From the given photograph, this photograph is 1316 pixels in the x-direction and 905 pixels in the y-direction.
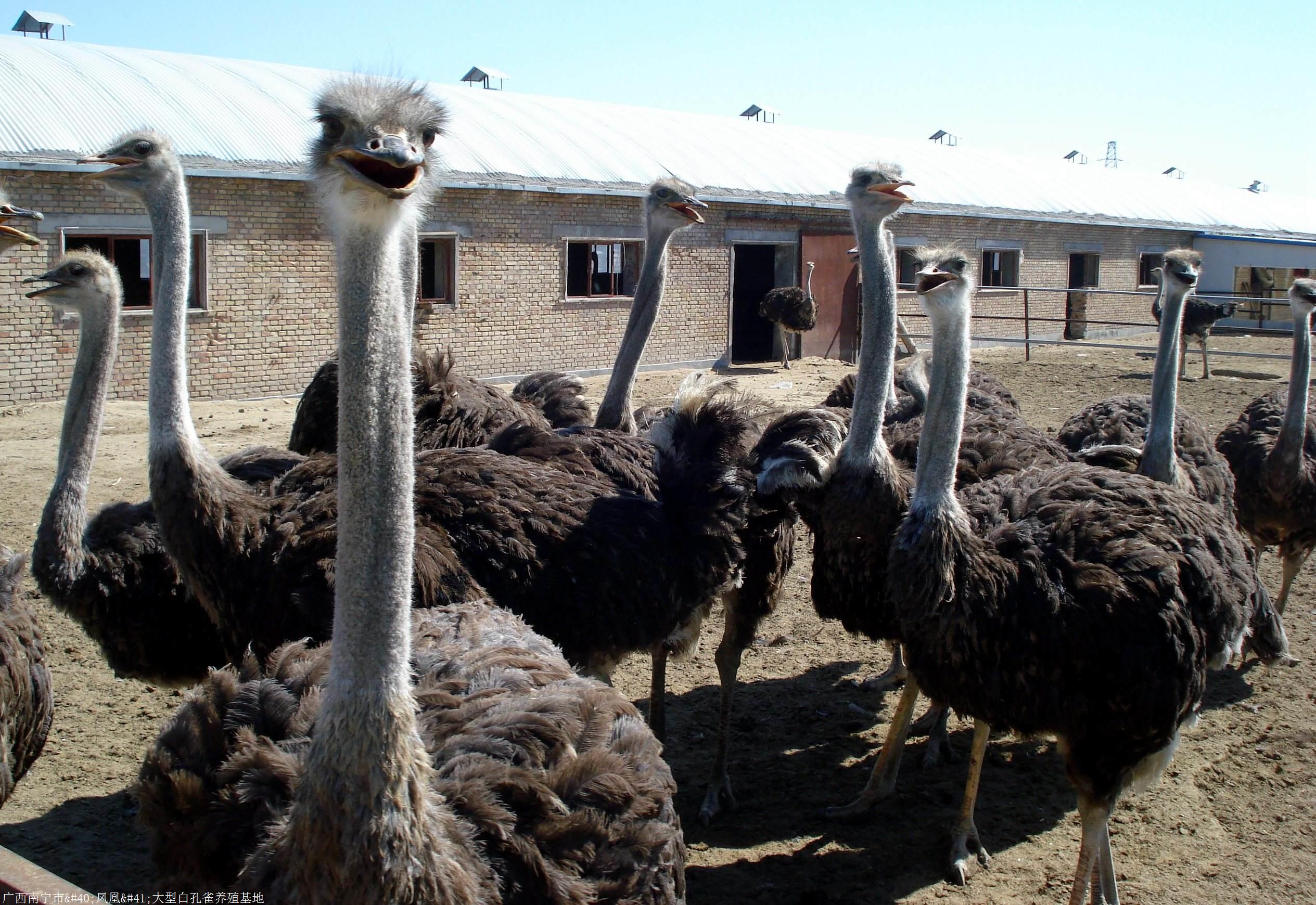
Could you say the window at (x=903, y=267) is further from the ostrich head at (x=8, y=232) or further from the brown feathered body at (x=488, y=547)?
the brown feathered body at (x=488, y=547)

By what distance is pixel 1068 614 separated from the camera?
3.69 metres

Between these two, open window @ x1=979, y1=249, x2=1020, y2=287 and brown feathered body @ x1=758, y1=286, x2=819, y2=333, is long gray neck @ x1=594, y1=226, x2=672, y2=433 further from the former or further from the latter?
open window @ x1=979, y1=249, x2=1020, y2=287

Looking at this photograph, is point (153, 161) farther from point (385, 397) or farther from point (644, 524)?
point (385, 397)

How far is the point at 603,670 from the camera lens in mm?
4012

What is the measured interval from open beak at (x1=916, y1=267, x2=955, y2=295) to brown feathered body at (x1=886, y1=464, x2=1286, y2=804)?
0.79 meters

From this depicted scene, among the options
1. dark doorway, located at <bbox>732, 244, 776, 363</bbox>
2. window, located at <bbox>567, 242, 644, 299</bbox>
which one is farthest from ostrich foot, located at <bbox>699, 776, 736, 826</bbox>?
dark doorway, located at <bbox>732, 244, 776, 363</bbox>

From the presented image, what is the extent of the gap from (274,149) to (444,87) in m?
5.67

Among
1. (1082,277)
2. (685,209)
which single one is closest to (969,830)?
(685,209)

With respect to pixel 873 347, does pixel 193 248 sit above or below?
above

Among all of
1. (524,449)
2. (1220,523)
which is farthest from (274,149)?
(1220,523)

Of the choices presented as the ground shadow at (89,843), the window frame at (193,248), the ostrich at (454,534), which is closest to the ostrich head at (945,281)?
the ostrich at (454,534)

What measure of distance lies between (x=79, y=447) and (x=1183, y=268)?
5.22m

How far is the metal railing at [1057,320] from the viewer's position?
59.7 ft

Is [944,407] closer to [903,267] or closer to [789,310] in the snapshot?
[789,310]
